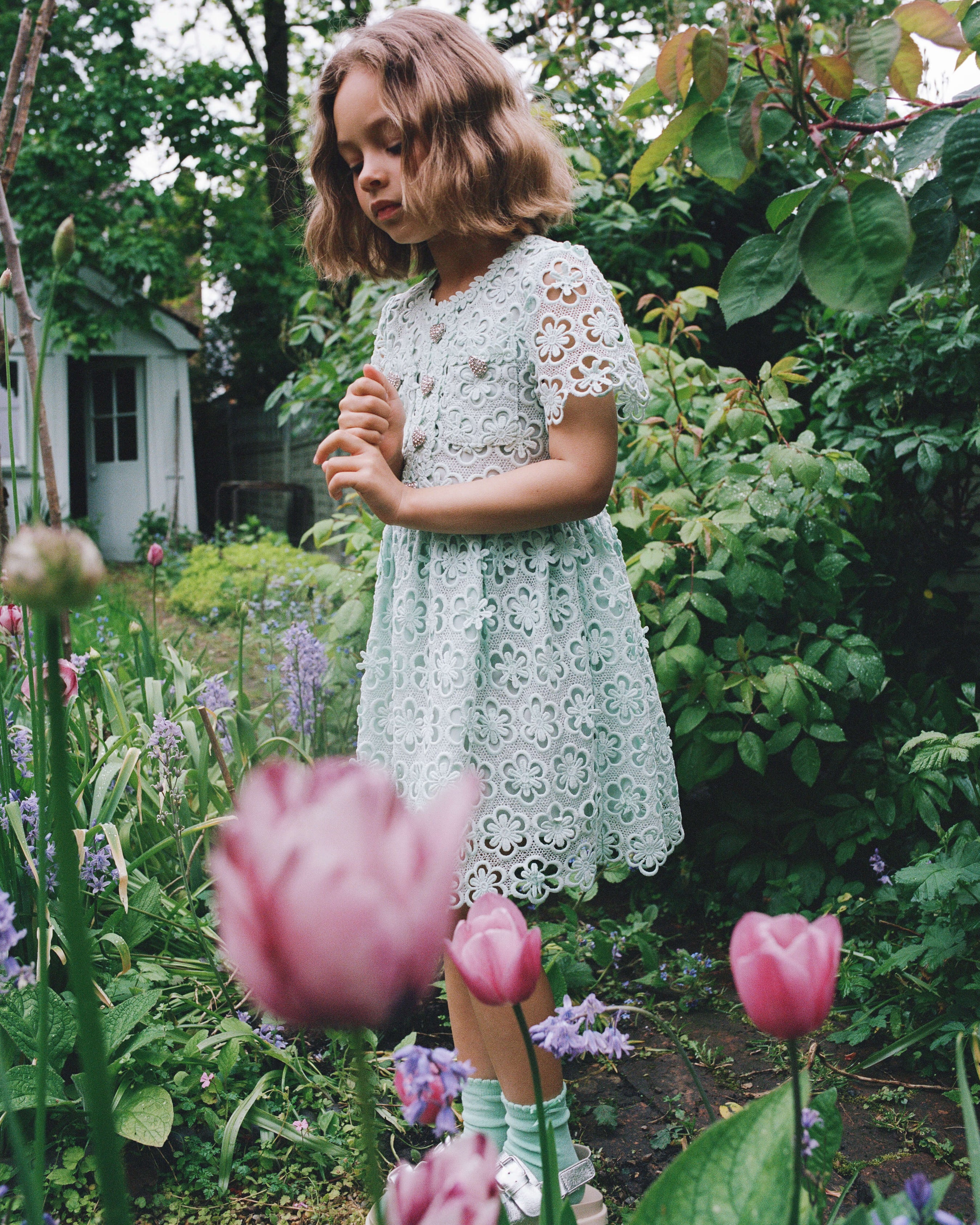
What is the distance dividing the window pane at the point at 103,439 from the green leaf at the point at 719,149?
36.3 ft

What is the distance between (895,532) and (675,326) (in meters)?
0.91

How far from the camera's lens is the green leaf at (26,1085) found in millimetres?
1242

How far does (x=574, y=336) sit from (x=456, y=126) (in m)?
0.35

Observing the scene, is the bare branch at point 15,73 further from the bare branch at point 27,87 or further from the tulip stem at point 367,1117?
the tulip stem at point 367,1117

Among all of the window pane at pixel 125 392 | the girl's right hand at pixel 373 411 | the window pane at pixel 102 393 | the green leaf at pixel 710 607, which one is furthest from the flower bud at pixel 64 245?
the window pane at pixel 102 393

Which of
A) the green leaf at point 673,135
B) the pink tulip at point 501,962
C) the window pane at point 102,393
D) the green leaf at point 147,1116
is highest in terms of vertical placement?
the window pane at point 102,393

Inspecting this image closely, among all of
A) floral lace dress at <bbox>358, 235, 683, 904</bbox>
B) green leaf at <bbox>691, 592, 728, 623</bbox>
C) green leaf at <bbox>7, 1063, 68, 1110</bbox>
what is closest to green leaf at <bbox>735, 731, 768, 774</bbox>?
green leaf at <bbox>691, 592, 728, 623</bbox>

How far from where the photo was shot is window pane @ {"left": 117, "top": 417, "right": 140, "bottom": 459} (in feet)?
35.3

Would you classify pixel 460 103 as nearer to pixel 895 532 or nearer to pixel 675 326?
pixel 675 326

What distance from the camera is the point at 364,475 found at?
1.25 meters

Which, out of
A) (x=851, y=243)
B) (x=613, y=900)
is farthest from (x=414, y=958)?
(x=613, y=900)

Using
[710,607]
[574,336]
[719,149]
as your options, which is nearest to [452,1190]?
[719,149]

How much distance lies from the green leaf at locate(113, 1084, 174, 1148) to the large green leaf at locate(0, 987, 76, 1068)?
0.12 metres

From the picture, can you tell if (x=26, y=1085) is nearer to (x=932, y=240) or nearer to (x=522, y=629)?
(x=522, y=629)
